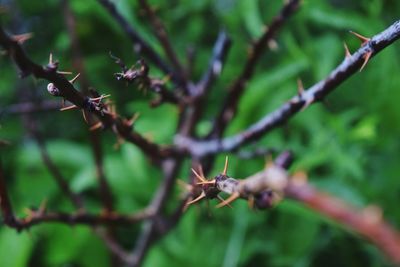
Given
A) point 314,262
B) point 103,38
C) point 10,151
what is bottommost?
point 314,262

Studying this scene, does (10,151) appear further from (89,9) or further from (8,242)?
(89,9)

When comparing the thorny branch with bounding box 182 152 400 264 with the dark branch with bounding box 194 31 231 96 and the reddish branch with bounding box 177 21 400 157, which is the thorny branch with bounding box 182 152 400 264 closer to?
the reddish branch with bounding box 177 21 400 157

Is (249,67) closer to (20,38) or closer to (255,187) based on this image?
(20,38)

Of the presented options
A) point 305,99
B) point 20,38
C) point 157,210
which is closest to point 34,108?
point 157,210

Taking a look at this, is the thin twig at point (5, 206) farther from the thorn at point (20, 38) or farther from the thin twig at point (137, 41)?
the thin twig at point (137, 41)

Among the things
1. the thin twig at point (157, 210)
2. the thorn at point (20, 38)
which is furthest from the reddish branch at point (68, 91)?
the thin twig at point (157, 210)

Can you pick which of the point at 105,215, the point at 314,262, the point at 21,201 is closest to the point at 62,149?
the point at 21,201
